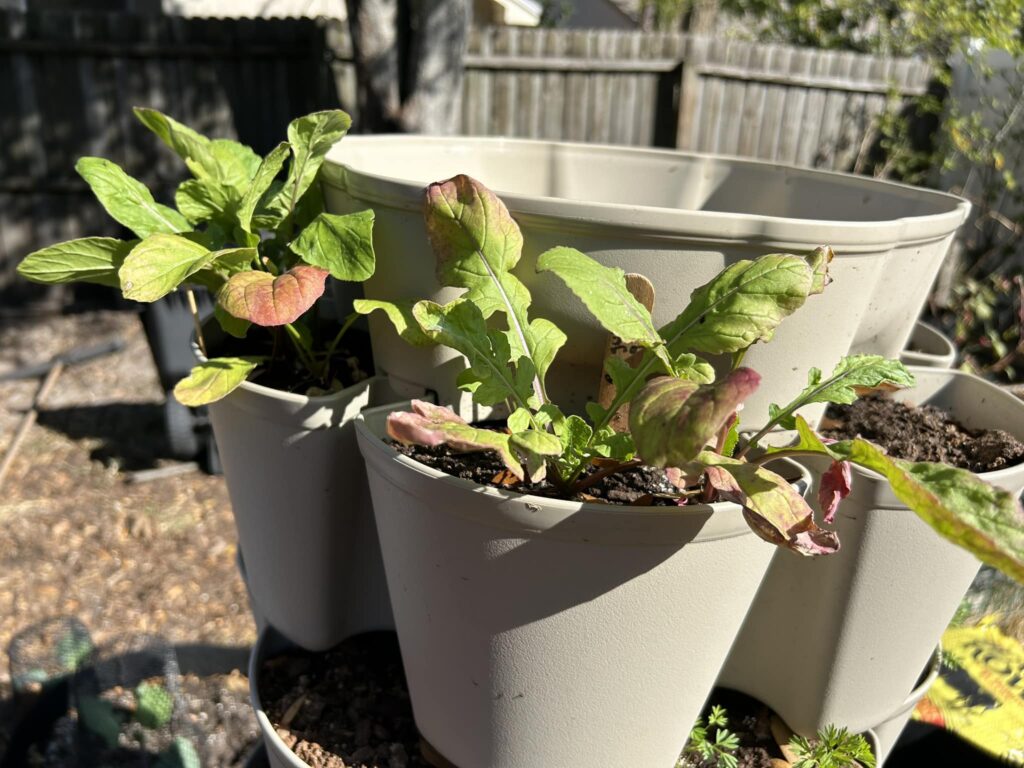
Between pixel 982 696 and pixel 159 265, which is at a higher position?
pixel 159 265

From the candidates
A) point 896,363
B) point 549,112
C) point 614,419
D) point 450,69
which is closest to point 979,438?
point 896,363

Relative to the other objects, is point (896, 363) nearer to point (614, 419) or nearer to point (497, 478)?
point (614, 419)

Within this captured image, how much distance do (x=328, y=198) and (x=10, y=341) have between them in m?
4.34

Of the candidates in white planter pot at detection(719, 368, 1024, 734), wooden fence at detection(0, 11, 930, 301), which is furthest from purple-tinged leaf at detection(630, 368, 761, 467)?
wooden fence at detection(0, 11, 930, 301)

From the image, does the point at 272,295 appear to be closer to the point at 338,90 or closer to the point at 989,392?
the point at 989,392

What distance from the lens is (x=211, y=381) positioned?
3.26 feet

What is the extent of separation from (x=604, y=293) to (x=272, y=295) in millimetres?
382

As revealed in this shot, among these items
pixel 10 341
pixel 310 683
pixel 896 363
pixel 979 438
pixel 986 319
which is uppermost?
pixel 896 363

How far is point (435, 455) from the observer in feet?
3.12

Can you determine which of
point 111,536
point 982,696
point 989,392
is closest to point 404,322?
point 989,392

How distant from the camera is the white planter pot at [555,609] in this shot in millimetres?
777

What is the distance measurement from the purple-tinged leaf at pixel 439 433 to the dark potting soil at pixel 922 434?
57 cm

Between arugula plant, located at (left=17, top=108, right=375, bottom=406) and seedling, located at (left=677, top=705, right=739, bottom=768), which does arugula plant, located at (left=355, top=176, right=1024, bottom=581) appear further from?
seedling, located at (left=677, top=705, right=739, bottom=768)

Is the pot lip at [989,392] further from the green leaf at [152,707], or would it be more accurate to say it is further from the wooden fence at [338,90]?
the wooden fence at [338,90]
